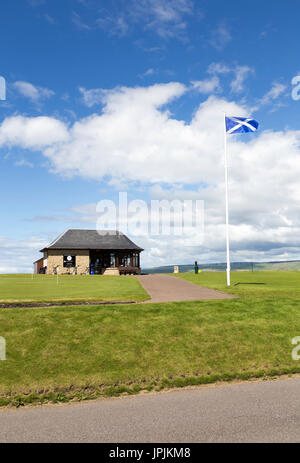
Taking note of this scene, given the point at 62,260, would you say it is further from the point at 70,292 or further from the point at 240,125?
the point at 240,125

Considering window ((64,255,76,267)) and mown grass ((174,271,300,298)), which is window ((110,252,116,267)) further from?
mown grass ((174,271,300,298))

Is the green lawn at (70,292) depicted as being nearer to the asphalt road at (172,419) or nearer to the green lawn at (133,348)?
the green lawn at (133,348)

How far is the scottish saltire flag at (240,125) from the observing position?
942 inches

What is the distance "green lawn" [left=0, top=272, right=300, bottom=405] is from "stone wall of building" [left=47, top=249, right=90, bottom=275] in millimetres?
42142

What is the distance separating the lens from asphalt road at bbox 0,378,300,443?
5641 millimetres

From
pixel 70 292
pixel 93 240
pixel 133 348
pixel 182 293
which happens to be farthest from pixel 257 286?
pixel 93 240

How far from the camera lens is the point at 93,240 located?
187ft

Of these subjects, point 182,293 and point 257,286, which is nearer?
point 182,293

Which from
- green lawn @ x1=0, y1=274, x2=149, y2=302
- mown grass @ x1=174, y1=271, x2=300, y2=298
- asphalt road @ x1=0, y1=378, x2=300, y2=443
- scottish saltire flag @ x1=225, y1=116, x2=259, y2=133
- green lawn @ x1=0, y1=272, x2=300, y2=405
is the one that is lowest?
asphalt road @ x1=0, y1=378, x2=300, y2=443

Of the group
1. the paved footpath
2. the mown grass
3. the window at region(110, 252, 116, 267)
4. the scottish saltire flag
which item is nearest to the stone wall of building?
the window at region(110, 252, 116, 267)

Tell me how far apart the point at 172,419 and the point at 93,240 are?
5179cm
